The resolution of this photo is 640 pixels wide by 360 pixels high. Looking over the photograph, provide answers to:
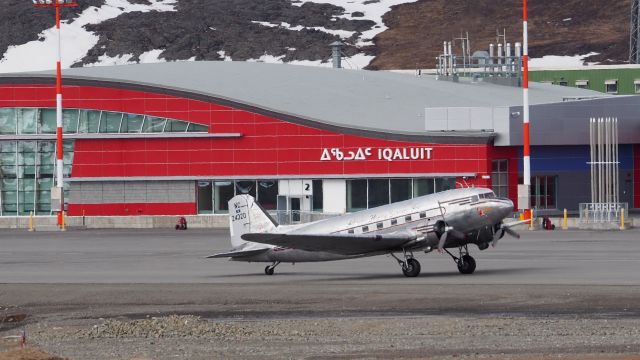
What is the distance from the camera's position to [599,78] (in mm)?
153625

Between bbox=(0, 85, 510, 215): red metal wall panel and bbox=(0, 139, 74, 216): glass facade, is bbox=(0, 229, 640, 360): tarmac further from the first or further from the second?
bbox=(0, 139, 74, 216): glass facade

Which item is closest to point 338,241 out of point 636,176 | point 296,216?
point 296,216

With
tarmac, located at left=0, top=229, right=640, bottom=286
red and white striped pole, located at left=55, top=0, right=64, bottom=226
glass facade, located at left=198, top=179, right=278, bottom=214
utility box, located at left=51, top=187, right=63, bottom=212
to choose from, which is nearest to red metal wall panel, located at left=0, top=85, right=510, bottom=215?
glass facade, located at left=198, top=179, right=278, bottom=214

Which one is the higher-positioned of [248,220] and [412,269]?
[248,220]

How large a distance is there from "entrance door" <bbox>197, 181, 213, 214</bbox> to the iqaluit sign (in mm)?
7798

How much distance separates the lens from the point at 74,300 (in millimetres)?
40125

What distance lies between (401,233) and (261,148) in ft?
147

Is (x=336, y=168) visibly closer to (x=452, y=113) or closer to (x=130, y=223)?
(x=452, y=113)

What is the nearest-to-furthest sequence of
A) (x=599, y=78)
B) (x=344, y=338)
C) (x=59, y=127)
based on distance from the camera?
(x=344, y=338) < (x=59, y=127) < (x=599, y=78)

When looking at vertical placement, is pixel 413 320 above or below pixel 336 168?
below

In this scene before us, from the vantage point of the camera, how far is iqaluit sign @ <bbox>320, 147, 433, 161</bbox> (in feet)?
284

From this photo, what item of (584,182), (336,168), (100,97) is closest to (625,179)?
(584,182)

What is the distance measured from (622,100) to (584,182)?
6115 mm

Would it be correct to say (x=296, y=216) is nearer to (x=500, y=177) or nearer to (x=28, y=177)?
(x=500, y=177)
